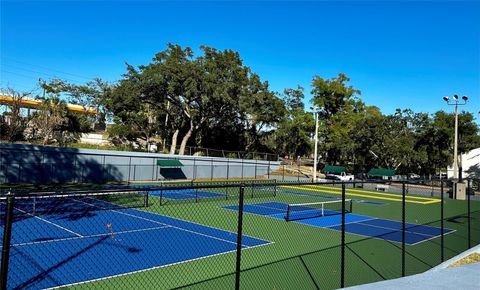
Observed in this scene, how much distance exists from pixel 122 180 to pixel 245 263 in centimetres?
3047

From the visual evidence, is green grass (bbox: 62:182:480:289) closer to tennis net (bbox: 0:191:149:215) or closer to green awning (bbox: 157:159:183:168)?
tennis net (bbox: 0:191:149:215)

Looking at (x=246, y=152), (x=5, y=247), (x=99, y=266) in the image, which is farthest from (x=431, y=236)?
(x=246, y=152)

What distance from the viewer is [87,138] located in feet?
183

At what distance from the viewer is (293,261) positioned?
11.3 m

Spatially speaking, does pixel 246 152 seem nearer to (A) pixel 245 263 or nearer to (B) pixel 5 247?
(A) pixel 245 263

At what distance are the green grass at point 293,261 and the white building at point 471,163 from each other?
4900 centimetres

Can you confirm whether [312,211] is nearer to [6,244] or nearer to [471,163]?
[6,244]

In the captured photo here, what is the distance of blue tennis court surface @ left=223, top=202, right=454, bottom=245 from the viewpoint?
16419 millimetres

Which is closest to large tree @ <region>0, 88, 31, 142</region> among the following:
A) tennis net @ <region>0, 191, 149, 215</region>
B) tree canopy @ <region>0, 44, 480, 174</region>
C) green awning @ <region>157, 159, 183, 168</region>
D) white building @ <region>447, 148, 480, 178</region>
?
tree canopy @ <region>0, 44, 480, 174</region>

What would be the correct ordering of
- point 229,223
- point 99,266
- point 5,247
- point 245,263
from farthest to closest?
point 229,223
point 245,263
point 99,266
point 5,247

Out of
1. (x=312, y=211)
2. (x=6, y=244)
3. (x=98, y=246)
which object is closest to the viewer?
(x=6, y=244)

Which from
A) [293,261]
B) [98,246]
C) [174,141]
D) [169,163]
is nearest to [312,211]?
[293,261]

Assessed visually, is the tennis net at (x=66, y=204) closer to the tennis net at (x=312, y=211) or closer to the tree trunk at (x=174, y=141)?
the tennis net at (x=312, y=211)

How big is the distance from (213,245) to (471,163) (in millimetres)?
62070
